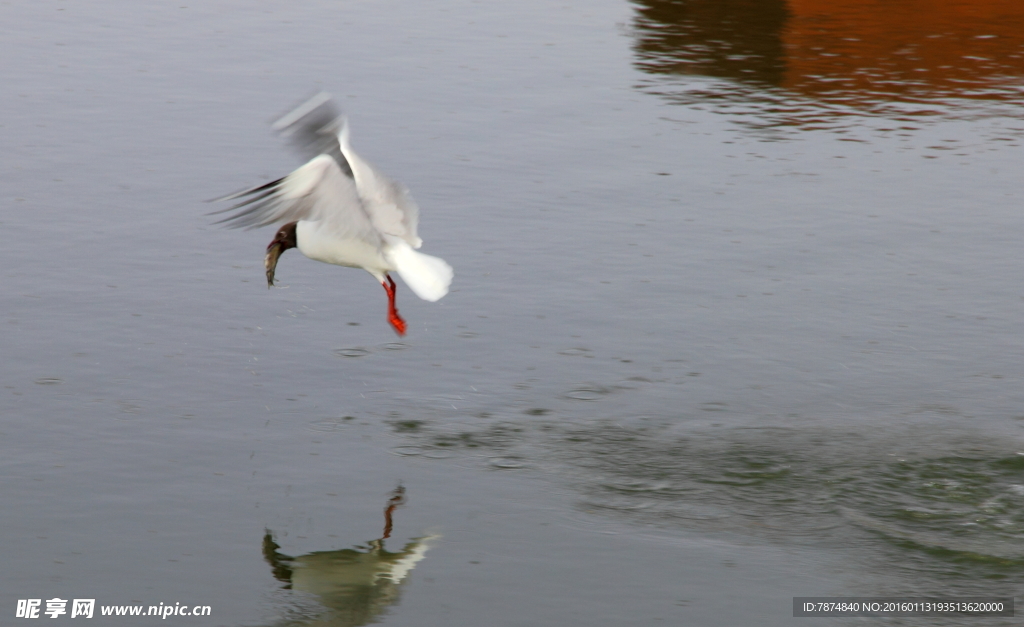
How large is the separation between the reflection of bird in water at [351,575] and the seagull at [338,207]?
4.02ft

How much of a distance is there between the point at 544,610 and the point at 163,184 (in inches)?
269

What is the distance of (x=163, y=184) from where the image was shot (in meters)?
11.4

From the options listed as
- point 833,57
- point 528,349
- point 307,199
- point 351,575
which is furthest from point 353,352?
point 833,57

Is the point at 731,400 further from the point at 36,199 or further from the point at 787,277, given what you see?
the point at 36,199

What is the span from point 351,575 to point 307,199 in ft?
6.24

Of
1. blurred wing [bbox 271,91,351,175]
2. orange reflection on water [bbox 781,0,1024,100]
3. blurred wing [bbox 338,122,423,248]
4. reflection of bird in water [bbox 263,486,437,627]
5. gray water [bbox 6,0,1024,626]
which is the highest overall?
orange reflection on water [bbox 781,0,1024,100]

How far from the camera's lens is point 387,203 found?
6988 millimetres

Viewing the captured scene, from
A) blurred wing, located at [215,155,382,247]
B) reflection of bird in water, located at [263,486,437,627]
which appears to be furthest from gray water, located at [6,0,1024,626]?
blurred wing, located at [215,155,382,247]

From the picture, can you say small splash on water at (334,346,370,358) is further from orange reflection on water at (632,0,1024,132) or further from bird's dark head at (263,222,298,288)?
orange reflection on water at (632,0,1024,132)

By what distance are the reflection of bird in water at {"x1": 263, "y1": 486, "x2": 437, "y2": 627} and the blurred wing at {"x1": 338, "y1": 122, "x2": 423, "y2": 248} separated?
1574mm

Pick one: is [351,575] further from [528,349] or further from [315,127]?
[528,349]

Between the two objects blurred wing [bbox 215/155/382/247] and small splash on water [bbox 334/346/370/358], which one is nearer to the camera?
blurred wing [bbox 215/155/382/247]

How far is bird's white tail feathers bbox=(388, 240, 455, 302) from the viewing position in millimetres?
6684

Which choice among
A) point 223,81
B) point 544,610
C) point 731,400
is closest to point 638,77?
point 223,81
